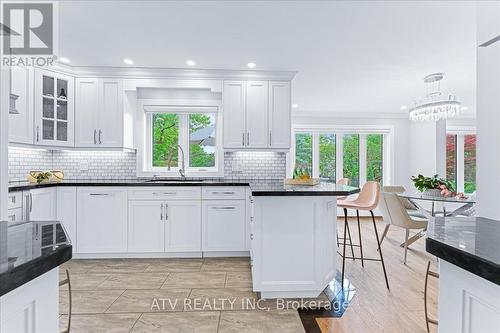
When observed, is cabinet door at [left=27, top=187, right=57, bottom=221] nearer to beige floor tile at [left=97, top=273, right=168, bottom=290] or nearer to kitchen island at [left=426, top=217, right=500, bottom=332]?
beige floor tile at [left=97, top=273, right=168, bottom=290]

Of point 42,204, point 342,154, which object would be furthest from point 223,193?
point 342,154

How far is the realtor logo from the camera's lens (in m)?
2.43

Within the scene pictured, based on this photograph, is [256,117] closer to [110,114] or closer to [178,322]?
[110,114]

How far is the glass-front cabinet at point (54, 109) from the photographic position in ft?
11.6

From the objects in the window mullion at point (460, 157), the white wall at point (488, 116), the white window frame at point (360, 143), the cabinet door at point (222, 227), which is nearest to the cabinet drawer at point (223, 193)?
the cabinet door at point (222, 227)

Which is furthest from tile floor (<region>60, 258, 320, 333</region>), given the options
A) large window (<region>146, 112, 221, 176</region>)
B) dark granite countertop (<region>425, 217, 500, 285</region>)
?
large window (<region>146, 112, 221, 176</region>)

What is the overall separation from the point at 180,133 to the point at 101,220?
1698 millimetres

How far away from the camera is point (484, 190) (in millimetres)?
1286

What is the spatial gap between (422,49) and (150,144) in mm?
3909

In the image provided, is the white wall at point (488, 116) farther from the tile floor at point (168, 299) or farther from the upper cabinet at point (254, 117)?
the upper cabinet at point (254, 117)

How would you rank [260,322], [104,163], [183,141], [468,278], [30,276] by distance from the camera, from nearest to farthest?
[30,276] → [468,278] → [260,322] → [104,163] → [183,141]

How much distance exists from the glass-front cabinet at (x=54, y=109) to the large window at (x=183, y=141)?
3.45 ft

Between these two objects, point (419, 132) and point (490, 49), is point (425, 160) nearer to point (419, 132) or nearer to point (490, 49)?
point (419, 132)

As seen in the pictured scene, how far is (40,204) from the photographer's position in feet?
10.7
